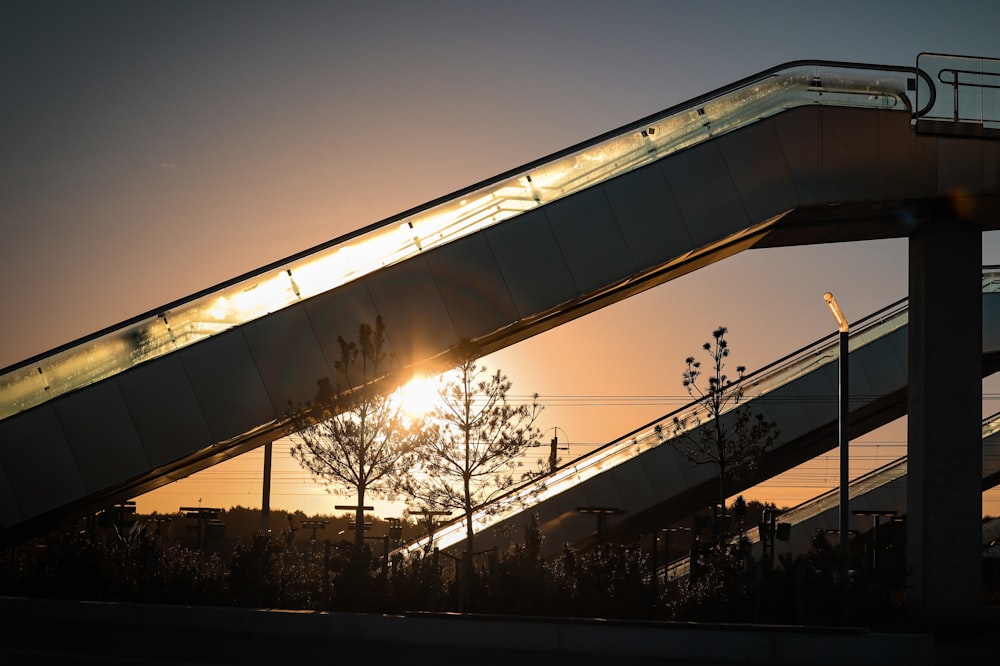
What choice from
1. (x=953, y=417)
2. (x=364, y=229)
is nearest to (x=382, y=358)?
(x=364, y=229)

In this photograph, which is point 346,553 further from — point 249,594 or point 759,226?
point 759,226

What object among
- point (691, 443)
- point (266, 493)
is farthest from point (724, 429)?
point (266, 493)

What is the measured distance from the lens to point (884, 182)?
779 inches

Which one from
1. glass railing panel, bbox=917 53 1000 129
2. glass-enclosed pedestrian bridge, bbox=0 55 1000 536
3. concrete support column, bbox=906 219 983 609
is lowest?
concrete support column, bbox=906 219 983 609

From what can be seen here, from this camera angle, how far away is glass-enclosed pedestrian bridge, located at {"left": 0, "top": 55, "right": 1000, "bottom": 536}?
764 inches

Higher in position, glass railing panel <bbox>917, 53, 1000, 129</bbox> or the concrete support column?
glass railing panel <bbox>917, 53, 1000, 129</bbox>

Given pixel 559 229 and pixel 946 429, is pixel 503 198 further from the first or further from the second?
pixel 946 429

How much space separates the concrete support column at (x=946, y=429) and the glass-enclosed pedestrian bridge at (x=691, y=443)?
20.8 feet

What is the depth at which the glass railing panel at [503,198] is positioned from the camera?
19.5 meters

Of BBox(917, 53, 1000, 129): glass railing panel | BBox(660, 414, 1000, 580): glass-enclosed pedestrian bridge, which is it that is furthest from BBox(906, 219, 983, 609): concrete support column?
BBox(660, 414, 1000, 580): glass-enclosed pedestrian bridge

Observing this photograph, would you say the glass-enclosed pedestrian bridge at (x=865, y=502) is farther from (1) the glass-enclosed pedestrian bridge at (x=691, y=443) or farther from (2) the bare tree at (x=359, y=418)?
(2) the bare tree at (x=359, y=418)

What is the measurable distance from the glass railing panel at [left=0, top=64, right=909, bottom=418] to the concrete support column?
10.7ft

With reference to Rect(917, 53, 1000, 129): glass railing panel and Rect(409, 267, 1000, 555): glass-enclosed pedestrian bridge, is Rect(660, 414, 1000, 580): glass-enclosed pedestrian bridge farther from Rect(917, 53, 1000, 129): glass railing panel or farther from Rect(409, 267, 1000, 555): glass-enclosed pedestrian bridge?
Rect(917, 53, 1000, 129): glass railing panel

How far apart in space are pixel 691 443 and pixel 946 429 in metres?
7.99
